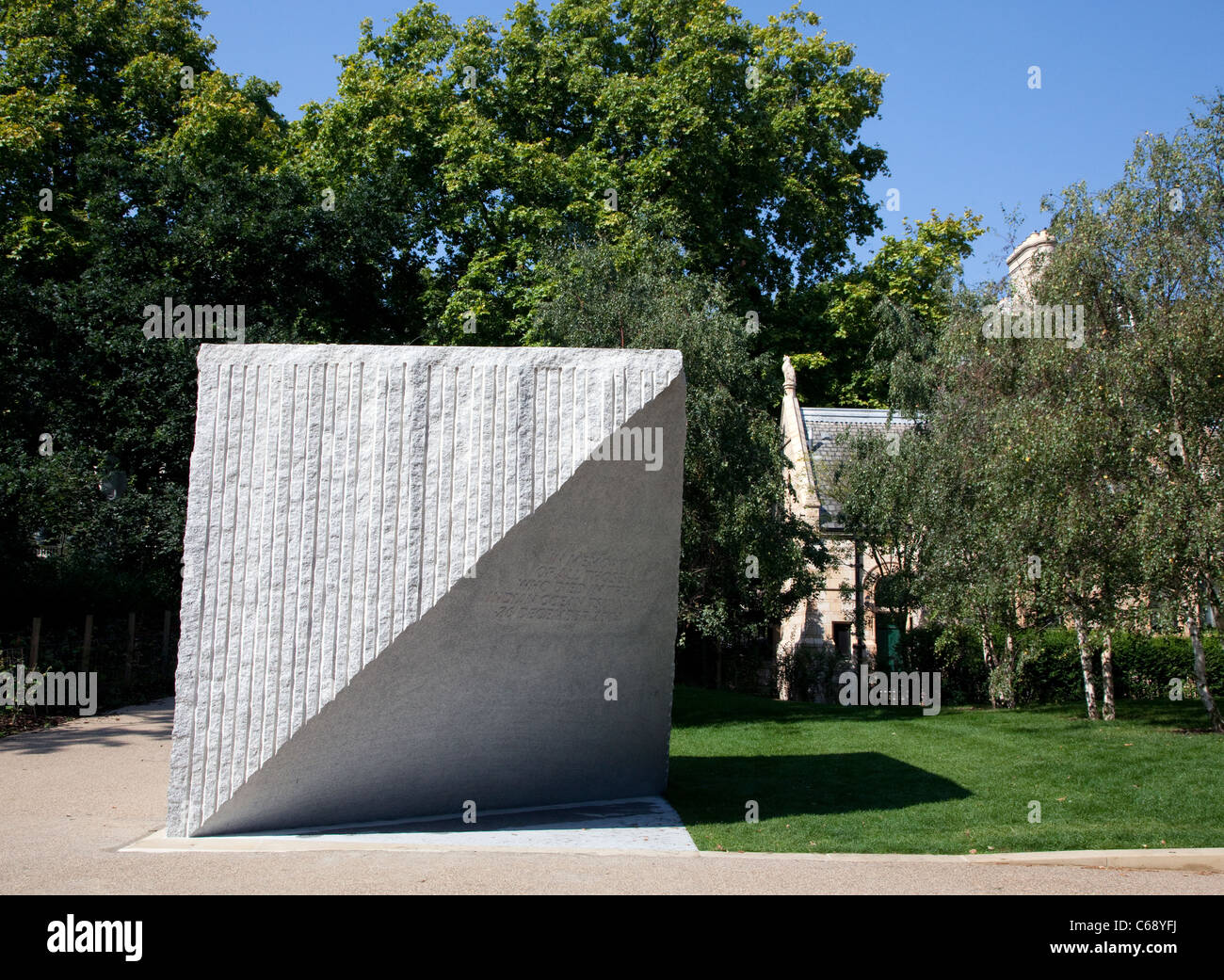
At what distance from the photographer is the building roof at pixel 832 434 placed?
26266 millimetres

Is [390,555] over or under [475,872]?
over

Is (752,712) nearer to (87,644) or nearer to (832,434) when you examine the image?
(832,434)

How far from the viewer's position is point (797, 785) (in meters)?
11.9

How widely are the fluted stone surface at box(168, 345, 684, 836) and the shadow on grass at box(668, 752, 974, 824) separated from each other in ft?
8.94

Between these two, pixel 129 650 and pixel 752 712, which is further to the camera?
pixel 752 712

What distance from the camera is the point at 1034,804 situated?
10.4m

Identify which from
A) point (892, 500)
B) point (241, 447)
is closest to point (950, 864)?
point (241, 447)

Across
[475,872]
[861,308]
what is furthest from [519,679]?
[861,308]

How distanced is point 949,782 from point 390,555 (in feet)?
25.5

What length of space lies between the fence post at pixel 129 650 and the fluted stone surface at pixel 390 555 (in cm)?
1131

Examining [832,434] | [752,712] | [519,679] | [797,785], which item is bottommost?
[752,712]

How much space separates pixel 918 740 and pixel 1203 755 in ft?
13.4

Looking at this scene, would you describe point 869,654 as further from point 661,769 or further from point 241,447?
point 241,447
